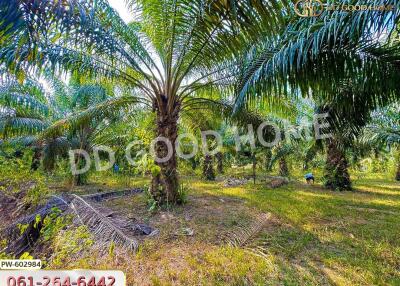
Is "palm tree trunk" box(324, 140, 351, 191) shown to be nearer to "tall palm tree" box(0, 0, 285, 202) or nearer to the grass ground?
the grass ground

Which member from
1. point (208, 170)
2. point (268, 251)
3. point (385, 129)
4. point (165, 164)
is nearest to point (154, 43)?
point (165, 164)

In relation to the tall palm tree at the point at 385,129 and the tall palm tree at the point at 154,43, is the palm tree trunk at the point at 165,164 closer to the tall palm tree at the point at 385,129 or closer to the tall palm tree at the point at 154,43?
the tall palm tree at the point at 154,43

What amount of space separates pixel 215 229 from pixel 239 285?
59.9 inches

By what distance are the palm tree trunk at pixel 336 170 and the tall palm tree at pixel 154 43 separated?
5.98 meters

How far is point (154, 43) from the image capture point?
4.87m

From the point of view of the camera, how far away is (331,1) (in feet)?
10.3

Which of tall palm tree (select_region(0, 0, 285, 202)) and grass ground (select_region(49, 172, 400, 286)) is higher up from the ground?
tall palm tree (select_region(0, 0, 285, 202))

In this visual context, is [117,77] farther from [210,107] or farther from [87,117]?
[210,107]

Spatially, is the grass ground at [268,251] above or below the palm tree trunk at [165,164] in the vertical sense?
below

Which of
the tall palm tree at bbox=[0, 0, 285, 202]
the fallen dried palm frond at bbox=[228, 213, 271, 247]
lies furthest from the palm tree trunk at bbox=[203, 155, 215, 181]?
the fallen dried palm frond at bbox=[228, 213, 271, 247]

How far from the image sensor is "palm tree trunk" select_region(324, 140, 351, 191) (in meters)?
8.73

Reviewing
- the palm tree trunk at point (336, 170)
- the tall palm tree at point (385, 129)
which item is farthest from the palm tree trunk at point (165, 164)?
the palm tree trunk at point (336, 170)

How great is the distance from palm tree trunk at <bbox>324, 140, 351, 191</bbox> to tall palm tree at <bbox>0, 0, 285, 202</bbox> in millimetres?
5981

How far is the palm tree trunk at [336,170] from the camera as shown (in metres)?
8.73
